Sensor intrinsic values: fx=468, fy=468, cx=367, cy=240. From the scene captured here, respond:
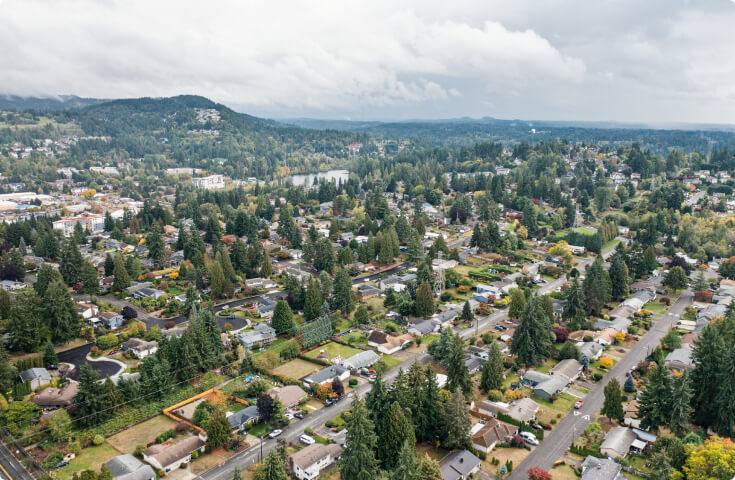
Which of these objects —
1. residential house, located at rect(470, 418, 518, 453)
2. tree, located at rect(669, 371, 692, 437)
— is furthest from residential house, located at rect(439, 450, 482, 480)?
tree, located at rect(669, 371, 692, 437)

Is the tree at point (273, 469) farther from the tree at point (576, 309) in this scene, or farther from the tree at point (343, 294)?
the tree at point (576, 309)

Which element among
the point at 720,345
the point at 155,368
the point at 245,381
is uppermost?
Result: the point at 720,345

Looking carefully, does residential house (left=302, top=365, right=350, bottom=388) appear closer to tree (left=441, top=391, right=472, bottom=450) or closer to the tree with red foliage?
tree (left=441, top=391, right=472, bottom=450)

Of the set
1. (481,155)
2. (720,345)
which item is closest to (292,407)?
(720,345)

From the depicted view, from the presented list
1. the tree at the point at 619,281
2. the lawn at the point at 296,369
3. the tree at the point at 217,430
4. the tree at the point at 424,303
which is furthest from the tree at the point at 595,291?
the tree at the point at 217,430

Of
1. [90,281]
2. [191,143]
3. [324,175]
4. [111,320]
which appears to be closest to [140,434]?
[111,320]

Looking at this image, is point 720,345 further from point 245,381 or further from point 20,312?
point 20,312

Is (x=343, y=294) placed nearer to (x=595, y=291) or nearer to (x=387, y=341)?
(x=387, y=341)
